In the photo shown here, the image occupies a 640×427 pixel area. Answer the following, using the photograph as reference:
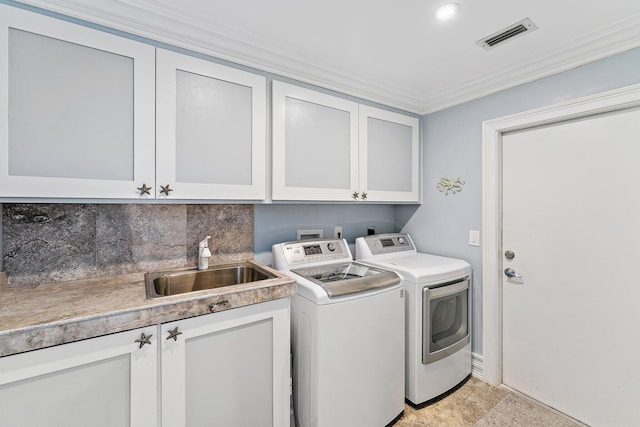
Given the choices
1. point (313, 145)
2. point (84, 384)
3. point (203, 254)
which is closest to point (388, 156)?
point (313, 145)

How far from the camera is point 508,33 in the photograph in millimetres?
1572

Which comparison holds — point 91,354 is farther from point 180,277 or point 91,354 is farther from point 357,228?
point 357,228

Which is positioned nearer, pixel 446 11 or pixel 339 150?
pixel 446 11

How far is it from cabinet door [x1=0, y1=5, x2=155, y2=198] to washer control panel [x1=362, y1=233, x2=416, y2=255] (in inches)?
65.4

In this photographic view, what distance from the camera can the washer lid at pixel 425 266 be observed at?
6.27 ft

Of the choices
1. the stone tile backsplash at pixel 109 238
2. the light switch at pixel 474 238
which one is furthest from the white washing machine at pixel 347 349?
the light switch at pixel 474 238

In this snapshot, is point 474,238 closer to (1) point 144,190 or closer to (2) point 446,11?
(2) point 446,11

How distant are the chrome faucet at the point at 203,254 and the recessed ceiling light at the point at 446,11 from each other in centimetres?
177

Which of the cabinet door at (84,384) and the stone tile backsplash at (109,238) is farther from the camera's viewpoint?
the stone tile backsplash at (109,238)

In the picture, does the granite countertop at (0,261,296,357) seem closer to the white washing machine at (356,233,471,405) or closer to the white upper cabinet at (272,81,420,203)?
the white upper cabinet at (272,81,420,203)

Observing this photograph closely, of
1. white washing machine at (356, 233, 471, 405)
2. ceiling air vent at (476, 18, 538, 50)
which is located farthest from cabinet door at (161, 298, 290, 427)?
ceiling air vent at (476, 18, 538, 50)

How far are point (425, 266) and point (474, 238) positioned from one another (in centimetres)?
53

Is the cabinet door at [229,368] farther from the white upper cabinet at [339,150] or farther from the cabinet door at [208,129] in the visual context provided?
the white upper cabinet at [339,150]

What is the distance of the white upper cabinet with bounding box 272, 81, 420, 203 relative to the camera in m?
1.84
